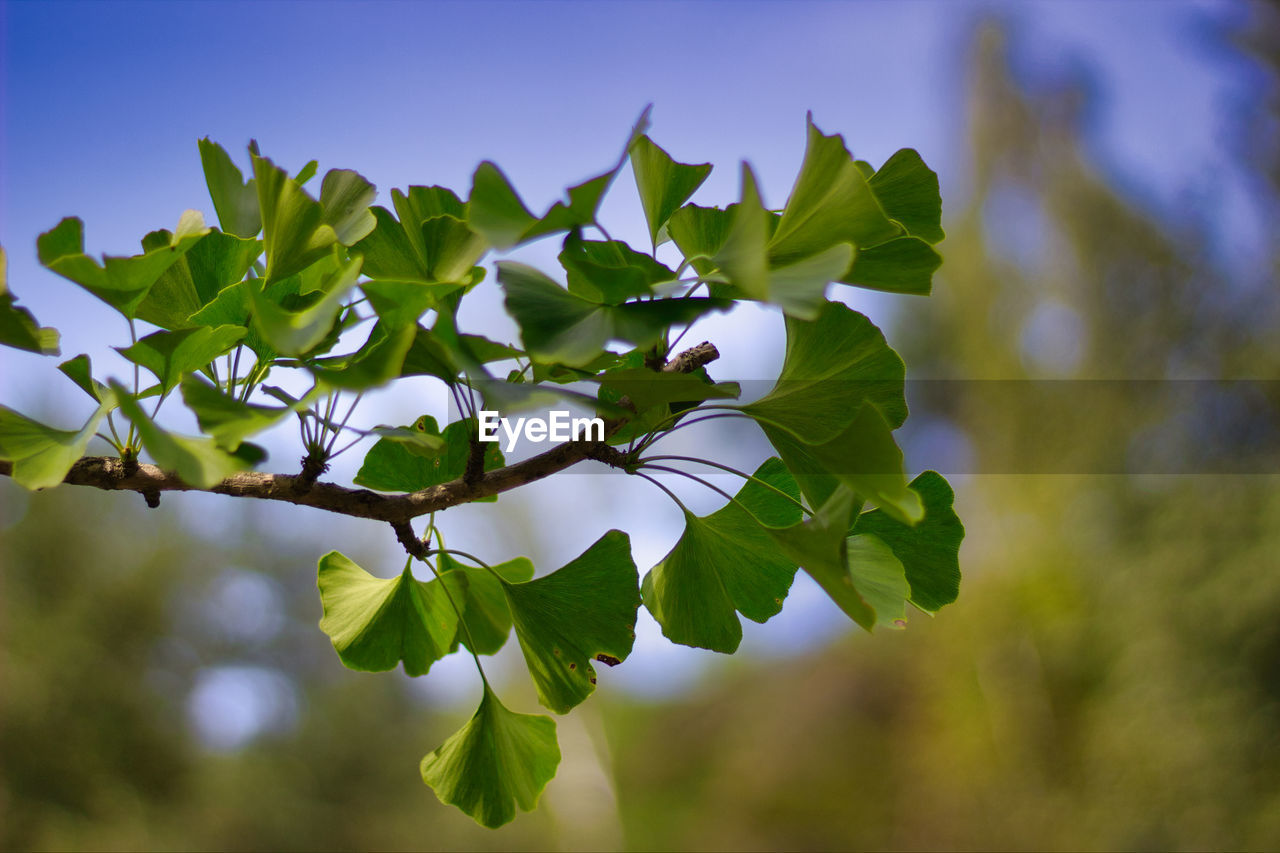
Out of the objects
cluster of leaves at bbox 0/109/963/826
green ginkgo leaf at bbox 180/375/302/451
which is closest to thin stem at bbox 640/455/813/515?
cluster of leaves at bbox 0/109/963/826

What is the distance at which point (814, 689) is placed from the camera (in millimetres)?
4023

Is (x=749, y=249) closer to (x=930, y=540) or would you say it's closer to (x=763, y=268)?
(x=763, y=268)

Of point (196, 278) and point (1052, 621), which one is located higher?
point (196, 278)

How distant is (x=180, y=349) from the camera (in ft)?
0.65

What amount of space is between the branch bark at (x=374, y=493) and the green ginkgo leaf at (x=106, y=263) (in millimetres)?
49

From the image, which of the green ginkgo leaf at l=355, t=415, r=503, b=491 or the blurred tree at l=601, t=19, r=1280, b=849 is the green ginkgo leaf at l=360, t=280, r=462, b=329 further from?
the blurred tree at l=601, t=19, r=1280, b=849

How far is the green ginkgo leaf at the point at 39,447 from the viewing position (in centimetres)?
18

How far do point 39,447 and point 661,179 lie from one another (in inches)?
6.6

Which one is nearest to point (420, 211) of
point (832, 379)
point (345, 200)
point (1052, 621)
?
point (345, 200)

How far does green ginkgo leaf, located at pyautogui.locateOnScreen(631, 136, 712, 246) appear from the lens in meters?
0.23

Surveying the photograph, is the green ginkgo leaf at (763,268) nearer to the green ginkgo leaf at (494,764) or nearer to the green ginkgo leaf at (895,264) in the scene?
the green ginkgo leaf at (895,264)

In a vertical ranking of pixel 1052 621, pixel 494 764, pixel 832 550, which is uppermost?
pixel 832 550

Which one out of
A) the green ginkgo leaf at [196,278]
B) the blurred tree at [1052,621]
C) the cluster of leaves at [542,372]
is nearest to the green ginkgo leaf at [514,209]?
the cluster of leaves at [542,372]

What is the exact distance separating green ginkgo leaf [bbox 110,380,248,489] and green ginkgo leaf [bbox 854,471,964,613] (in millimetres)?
175
